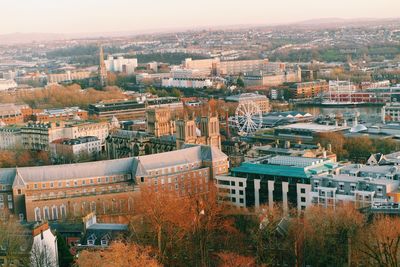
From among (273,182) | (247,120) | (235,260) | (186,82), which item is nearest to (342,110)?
(247,120)

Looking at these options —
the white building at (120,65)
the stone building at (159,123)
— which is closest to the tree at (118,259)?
the stone building at (159,123)

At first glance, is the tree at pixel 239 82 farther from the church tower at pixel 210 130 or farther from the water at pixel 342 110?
the church tower at pixel 210 130

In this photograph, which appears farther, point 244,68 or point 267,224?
point 244,68

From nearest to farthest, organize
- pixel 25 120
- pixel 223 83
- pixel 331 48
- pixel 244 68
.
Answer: pixel 25 120 → pixel 223 83 → pixel 244 68 → pixel 331 48

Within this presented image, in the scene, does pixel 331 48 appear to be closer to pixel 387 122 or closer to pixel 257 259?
pixel 387 122

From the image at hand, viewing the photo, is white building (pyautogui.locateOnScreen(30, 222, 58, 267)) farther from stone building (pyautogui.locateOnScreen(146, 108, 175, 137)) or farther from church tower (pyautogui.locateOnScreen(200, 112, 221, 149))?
stone building (pyautogui.locateOnScreen(146, 108, 175, 137))

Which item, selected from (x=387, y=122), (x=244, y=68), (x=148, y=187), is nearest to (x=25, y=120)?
(x=387, y=122)

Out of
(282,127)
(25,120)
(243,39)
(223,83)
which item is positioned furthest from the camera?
(243,39)

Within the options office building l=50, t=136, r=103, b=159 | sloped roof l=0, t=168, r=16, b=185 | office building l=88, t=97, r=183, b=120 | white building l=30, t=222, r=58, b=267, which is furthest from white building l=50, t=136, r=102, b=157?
white building l=30, t=222, r=58, b=267
